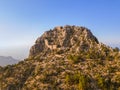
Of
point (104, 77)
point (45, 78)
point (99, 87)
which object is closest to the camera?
point (99, 87)

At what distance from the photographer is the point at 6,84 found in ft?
650

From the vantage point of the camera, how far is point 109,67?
194 meters

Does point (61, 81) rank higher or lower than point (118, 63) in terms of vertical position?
lower

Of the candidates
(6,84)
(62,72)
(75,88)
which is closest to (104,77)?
(75,88)

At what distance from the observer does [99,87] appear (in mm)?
166875

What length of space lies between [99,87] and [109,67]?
102ft

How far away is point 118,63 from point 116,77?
25.1 meters

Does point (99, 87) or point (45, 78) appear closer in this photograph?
point (99, 87)

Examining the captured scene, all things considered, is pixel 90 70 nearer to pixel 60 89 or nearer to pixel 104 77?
pixel 104 77

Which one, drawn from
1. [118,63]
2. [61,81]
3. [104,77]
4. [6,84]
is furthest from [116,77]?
[6,84]

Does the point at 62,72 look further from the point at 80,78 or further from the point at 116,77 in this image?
the point at 116,77

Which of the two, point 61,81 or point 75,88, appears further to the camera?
point 61,81

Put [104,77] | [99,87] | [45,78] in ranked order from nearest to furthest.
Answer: [99,87]
[104,77]
[45,78]

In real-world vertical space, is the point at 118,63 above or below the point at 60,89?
above
